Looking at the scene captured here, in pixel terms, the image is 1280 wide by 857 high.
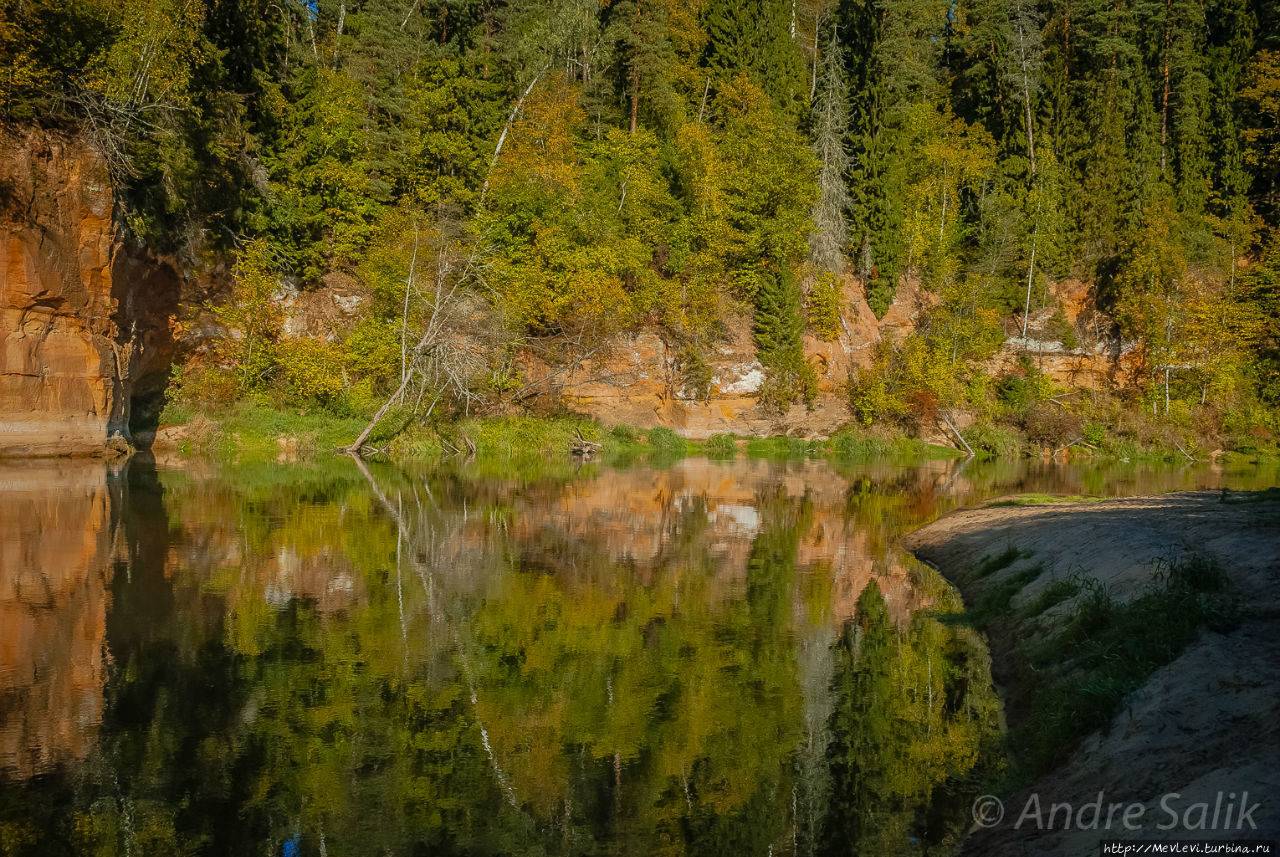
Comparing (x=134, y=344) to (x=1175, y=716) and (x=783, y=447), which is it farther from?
(x=1175, y=716)

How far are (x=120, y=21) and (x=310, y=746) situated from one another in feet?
112

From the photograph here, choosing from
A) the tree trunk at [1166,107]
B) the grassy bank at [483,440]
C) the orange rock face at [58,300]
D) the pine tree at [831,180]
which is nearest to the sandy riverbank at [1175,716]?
the grassy bank at [483,440]

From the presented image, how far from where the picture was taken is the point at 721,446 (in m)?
47.7

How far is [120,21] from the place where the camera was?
31.5 metres

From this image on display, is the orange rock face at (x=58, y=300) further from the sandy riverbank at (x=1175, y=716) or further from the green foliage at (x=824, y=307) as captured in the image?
the green foliage at (x=824, y=307)

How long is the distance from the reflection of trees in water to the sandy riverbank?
1008 mm

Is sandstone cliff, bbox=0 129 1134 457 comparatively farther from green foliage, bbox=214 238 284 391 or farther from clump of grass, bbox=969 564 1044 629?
clump of grass, bbox=969 564 1044 629

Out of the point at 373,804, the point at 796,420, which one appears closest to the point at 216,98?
the point at 796,420

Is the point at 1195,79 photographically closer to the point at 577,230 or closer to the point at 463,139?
the point at 577,230

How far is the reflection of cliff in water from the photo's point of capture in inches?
295

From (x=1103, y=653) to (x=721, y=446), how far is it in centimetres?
3944

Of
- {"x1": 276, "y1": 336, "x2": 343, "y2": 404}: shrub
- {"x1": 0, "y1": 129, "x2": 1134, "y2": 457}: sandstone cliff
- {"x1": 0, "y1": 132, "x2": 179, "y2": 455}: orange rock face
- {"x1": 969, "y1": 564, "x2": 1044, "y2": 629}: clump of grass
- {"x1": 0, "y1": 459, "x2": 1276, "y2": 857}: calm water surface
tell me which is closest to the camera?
{"x1": 0, "y1": 459, "x2": 1276, "y2": 857}: calm water surface

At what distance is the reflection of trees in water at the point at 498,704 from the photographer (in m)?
6.55

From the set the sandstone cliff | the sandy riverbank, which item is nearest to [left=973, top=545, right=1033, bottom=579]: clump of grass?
the sandy riverbank
